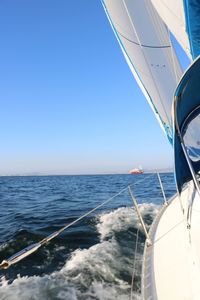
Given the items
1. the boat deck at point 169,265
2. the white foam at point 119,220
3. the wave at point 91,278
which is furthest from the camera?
the white foam at point 119,220

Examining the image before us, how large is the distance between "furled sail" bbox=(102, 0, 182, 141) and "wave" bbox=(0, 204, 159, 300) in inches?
103

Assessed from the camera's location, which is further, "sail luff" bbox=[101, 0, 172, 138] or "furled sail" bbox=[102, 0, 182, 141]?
"furled sail" bbox=[102, 0, 182, 141]

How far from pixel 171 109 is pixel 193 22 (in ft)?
2.69

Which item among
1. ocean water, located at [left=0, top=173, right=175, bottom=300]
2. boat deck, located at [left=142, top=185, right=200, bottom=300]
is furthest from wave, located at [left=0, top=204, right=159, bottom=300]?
boat deck, located at [left=142, top=185, right=200, bottom=300]

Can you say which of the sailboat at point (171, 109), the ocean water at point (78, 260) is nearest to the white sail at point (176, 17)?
the sailboat at point (171, 109)

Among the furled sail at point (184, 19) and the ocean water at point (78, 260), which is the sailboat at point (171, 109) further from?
the ocean water at point (78, 260)

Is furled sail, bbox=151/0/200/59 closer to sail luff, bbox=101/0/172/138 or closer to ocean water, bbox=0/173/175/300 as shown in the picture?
sail luff, bbox=101/0/172/138

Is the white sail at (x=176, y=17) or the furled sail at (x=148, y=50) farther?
the furled sail at (x=148, y=50)

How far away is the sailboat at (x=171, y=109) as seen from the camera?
2348 millimetres

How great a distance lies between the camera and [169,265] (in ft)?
9.59

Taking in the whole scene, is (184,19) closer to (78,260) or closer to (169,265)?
(169,265)

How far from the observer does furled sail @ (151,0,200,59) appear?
2.37m

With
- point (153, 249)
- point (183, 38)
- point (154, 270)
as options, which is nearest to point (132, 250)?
point (153, 249)

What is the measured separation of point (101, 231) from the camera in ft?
22.9
